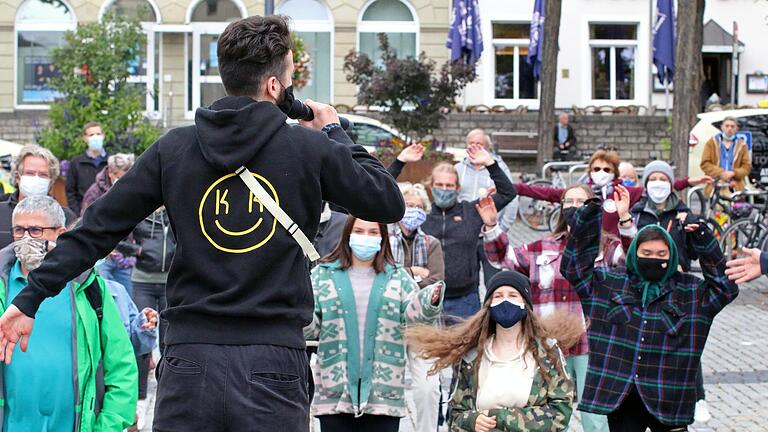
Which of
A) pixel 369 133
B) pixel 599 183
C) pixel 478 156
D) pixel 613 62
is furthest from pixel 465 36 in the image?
pixel 478 156

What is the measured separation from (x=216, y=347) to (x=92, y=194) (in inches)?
308

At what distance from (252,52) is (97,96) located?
14.3m

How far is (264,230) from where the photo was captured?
3869 mm

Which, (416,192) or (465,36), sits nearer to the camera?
(416,192)

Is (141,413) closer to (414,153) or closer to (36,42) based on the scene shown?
(414,153)

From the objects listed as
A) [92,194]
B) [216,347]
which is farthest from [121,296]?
[92,194]

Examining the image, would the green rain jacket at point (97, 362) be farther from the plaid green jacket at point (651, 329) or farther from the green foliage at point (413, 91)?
the green foliage at point (413, 91)

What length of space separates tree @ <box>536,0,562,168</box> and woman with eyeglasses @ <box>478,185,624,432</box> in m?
18.1

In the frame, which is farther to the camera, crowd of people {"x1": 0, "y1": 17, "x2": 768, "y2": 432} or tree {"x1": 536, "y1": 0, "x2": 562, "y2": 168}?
tree {"x1": 536, "y1": 0, "x2": 562, "y2": 168}

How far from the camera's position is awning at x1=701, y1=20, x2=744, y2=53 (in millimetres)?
36781

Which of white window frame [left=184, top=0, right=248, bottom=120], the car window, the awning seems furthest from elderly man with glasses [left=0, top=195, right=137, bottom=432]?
the awning

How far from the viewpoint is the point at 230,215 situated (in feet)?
12.7

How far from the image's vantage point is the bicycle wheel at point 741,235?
53.9 ft

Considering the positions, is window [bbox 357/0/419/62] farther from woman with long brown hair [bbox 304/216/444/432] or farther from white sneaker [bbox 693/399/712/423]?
woman with long brown hair [bbox 304/216/444/432]
